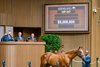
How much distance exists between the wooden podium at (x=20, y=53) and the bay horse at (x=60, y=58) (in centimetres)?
43

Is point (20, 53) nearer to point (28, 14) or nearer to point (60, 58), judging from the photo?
point (60, 58)

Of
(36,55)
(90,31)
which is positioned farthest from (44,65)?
(90,31)

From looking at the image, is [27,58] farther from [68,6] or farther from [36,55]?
[68,6]

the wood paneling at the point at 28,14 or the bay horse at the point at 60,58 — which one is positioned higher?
the wood paneling at the point at 28,14

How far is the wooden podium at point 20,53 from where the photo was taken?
1132 centimetres

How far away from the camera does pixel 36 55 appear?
37.8 feet

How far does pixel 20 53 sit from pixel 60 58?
135 centimetres

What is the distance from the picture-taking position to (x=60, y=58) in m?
10.9

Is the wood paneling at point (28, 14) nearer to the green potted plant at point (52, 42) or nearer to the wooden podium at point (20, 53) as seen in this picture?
the green potted plant at point (52, 42)

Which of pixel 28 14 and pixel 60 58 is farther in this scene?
pixel 28 14

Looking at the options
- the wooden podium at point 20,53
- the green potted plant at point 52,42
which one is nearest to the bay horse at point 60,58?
the wooden podium at point 20,53

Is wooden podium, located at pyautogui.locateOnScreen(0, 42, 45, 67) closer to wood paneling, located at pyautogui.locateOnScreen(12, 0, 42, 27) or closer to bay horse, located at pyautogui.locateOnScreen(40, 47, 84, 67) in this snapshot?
bay horse, located at pyautogui.locateOnScreen(40, 47, 84, 67)

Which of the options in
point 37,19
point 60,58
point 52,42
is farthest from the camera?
point 37,19

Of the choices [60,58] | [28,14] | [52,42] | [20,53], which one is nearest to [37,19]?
[28,14]
